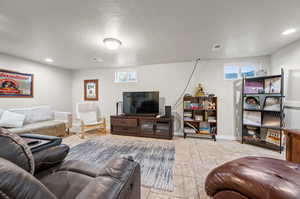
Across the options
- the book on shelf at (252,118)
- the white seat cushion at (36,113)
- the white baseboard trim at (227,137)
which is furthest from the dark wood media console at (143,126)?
the white seat cushion at (36,113)

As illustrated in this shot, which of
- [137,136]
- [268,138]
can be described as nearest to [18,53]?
[137,136]

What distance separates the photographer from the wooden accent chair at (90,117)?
361cm

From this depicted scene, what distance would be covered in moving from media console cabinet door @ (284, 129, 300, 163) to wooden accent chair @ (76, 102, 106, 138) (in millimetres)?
4064

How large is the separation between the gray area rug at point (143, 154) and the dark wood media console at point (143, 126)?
1.14 feet

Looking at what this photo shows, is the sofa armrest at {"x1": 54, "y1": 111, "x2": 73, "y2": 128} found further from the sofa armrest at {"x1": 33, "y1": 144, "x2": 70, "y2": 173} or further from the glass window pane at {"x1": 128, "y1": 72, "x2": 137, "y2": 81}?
the sofa armrest at {"x1": 33, "y1": 144, "x2": 70, "y2": 173}

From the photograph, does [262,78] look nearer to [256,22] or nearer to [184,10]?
[256,22]

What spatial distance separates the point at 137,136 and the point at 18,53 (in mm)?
3647

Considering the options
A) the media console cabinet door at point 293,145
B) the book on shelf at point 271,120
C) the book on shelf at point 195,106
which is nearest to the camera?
the media console cabinet door at point 293,145

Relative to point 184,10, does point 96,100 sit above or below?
below

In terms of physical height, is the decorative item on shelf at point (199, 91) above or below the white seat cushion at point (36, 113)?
above

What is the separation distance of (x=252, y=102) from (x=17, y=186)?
391 centimetres

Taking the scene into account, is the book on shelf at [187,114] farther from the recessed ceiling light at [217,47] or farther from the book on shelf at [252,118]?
the recessed ceiling light at [217,47]

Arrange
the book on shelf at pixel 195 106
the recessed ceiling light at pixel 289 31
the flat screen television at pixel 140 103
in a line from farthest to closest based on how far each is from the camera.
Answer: the flat screen television at pixel 140 103, the book on shelf at pixel 195 106, the recessed ceiling light at pixel 289 31

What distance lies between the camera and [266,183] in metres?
0.91
